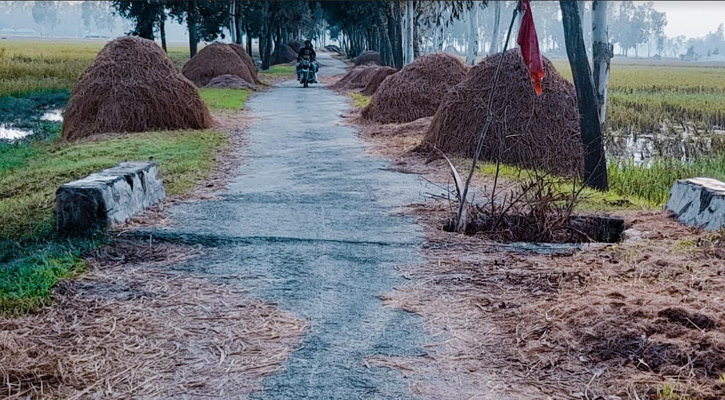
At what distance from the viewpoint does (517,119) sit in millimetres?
11375

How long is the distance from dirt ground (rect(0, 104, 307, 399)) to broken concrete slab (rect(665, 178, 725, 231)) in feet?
13.2

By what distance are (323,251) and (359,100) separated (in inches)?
716

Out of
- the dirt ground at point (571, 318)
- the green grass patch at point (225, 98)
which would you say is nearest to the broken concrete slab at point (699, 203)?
the dirt ground at point (571, 318)

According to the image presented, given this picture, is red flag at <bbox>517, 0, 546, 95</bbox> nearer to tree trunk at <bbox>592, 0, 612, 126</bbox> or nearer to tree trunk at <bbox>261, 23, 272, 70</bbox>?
tree trunk at <bbox>592, 0, 612, 126</bbox>

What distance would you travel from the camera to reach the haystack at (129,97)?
14352 mm

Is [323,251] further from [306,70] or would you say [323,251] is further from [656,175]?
[306,70]

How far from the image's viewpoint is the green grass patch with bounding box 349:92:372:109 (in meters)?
22.1

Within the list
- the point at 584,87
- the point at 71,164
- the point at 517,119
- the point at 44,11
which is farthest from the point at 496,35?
the point at 44,11

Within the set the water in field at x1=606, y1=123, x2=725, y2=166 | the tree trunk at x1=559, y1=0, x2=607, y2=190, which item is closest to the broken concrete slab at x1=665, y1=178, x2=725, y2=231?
the tree trunk at x1=559, y1=0, x2=607, y2=190

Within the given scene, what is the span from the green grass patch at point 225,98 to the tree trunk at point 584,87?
11.9 metres

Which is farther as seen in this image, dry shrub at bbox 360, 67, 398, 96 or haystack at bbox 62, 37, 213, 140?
dry shrub at bbox 360, 67, 398, 96

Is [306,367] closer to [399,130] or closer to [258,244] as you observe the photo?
[258,244]

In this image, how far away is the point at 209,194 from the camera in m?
8.38

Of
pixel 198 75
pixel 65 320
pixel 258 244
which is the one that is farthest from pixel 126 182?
pixel 198 75
